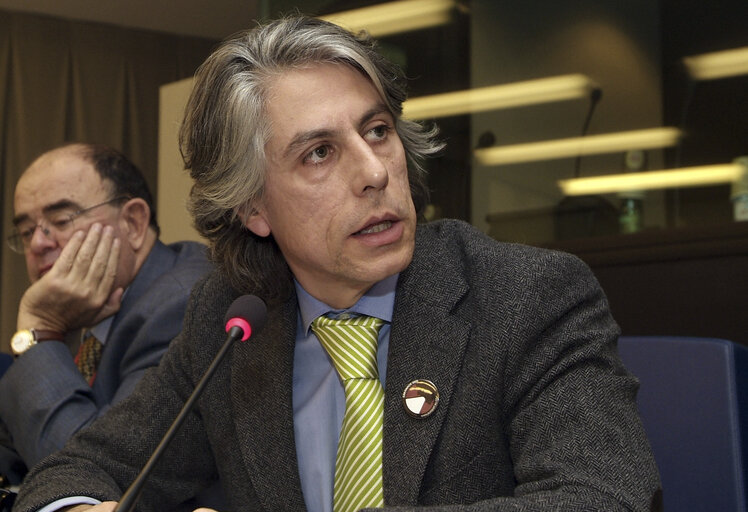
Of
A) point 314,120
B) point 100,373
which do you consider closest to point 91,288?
point 100,373

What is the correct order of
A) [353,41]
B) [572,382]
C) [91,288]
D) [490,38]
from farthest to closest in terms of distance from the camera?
[490,38], [91,288], [353,41], [572,382]

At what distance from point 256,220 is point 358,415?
0.44 meters

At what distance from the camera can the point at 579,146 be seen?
3965 millimetres

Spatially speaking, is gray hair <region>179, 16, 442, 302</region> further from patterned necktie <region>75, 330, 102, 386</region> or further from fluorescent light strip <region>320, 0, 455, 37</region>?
fluorescent light strip <region>320, 0, 455, 37</region>

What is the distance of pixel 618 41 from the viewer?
3932mm

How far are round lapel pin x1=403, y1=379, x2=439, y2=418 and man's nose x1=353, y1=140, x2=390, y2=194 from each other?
297 mm

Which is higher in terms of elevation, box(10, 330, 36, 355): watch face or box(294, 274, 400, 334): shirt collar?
box(294, 274, 400, 334): shirt collar

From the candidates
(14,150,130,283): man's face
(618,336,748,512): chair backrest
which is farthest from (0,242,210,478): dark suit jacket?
(618,336,748,512): chair backrest

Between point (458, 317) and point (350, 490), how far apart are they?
291mm

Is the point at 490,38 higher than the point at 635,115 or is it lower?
higher

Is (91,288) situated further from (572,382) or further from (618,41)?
(618,41)

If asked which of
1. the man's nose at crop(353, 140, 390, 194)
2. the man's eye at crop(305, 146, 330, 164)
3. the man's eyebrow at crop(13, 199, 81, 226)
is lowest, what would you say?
the man's eyebrow at crop(13, 199, 81, 226)

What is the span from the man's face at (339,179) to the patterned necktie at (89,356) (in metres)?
0.90

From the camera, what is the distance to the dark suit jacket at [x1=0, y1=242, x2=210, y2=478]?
5.98ft
